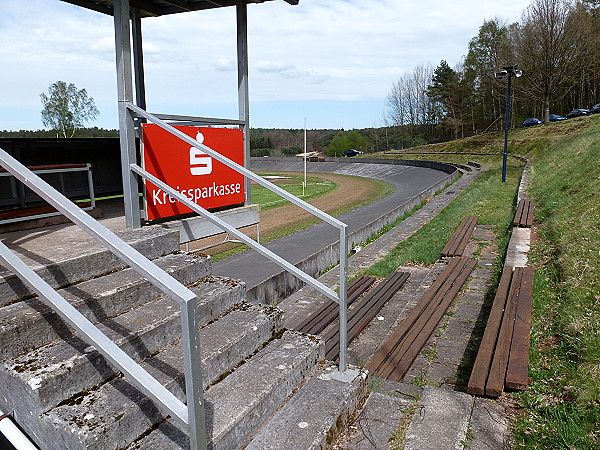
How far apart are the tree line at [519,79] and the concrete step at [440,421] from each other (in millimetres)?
45077

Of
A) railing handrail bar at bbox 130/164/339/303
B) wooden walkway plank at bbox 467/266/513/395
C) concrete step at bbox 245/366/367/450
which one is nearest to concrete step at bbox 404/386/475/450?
wooden walkway plank at bbox 467/266/513/395

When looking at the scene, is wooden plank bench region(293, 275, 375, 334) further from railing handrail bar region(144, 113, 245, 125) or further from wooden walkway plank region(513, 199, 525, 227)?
wooden walkway plank region(513, 199, 525, 227)

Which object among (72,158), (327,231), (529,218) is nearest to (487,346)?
(529,218)

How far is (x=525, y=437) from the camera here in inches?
114

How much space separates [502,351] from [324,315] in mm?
2309

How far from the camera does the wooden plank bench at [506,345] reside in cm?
343

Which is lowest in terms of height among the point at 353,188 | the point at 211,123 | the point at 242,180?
the point at 353,188

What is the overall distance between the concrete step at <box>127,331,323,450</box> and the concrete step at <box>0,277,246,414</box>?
31cm

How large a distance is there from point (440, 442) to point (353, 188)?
2995 cm

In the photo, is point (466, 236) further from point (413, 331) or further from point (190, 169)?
point (190, 169)

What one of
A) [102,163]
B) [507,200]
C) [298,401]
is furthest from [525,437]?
[507,200]

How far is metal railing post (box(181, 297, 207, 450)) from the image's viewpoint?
1.69 meters

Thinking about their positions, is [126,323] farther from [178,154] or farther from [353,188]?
[353,188]

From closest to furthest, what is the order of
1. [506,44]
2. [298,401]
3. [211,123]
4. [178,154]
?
[298,401], [178,154], [211,123], [506,44]
